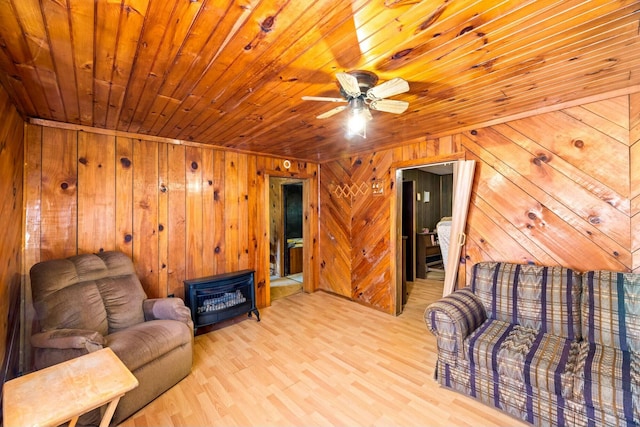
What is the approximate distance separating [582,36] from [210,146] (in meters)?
3.63

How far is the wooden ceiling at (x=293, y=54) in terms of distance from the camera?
119 cm

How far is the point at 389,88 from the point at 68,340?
277cm

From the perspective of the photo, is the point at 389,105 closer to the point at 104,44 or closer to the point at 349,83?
the point at 349,83

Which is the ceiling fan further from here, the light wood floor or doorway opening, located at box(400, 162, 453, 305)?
doorway opening, located at box(400, 162, 453, 305)

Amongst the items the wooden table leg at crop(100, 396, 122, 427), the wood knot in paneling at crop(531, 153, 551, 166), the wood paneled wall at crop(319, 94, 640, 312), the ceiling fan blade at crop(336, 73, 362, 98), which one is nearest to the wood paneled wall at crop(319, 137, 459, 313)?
the wood paneled wall at crop(319, 94, 640, 312)

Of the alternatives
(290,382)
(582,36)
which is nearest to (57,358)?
(290,382)

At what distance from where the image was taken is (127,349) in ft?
6.27

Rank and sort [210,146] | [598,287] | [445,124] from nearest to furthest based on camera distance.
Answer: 1. [598,287]
2. [445,124]
3. [210,146]

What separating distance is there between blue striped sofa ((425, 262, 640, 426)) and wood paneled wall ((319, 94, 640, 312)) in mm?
309

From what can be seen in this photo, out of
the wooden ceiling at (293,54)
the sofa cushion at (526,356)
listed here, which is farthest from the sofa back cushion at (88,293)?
A: the sofa cushion at (526,356)

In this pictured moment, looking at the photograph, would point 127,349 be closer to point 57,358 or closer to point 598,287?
point 57,358

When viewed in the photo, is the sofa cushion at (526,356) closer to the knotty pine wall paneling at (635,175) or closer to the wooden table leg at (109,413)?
the knotty pine wall paneling at (635,175)

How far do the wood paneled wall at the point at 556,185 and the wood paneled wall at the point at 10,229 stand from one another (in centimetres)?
381

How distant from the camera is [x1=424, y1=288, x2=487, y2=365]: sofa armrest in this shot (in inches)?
81.7
